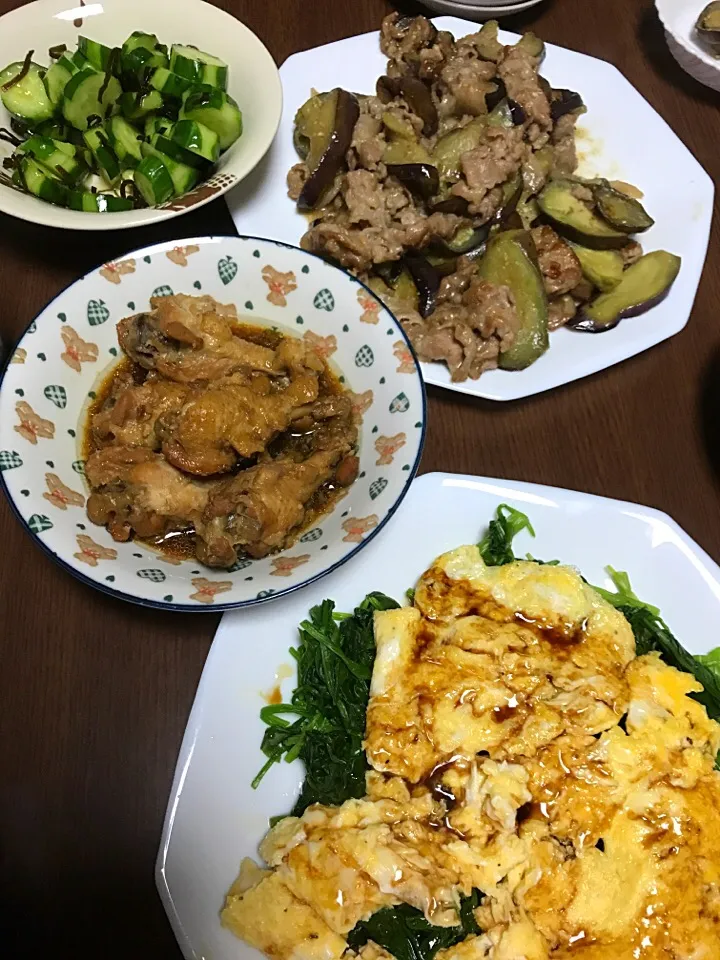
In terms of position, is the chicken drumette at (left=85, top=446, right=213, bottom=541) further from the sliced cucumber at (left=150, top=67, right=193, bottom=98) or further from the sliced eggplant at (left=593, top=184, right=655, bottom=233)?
the sliced eggplant at (left=593, top=184, right=655, bottom=233)

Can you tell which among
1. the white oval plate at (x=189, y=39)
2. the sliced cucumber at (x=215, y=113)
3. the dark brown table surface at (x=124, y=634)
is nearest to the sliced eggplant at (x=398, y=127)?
the white oval plate at (x=189, y=39)

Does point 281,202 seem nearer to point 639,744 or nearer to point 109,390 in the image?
point 109,390

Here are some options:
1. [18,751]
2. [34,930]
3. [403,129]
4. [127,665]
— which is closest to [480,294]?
[403,129]

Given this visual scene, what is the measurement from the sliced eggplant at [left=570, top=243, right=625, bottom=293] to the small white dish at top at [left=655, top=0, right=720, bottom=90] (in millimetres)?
1055

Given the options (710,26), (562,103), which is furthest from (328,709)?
(710,26)

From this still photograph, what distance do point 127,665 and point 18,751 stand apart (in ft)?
0.99

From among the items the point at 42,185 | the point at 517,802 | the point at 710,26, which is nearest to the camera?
the point at 517,802

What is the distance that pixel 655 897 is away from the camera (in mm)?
1501

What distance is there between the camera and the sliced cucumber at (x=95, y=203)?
200 cm

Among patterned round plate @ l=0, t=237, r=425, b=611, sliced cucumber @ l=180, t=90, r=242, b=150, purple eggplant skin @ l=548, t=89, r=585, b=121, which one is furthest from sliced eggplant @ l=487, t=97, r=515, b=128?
patterned round plate @ l=0, t=237, r=425, b=611

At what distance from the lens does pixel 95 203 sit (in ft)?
6.60

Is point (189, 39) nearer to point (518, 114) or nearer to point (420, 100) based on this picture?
point (420, 100)

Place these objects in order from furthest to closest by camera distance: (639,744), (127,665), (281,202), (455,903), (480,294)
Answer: (281,202) → (480,294) → (127,665) → (639,744) → (455,903)

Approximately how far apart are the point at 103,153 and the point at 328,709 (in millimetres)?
1752
